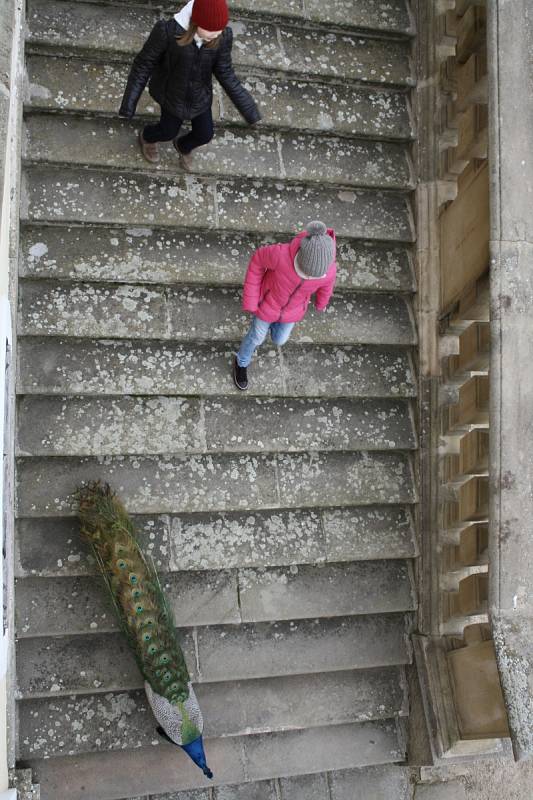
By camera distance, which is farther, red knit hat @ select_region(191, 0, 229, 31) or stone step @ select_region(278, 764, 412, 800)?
stone step @ select_region(278, 764, 412, 800)

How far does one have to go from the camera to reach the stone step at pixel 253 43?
5137mm

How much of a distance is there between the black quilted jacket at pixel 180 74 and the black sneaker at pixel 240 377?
1.60 meters

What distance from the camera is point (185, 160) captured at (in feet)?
17.1

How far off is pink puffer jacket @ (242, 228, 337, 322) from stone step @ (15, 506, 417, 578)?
1.59m

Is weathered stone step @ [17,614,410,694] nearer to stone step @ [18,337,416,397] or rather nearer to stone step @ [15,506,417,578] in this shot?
stone step @ [15,506,417,578]

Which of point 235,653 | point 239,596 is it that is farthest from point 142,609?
point 235,653

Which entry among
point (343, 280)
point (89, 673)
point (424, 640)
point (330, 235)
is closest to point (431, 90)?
A: point (343, 280)

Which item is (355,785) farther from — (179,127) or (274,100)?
(274,100)

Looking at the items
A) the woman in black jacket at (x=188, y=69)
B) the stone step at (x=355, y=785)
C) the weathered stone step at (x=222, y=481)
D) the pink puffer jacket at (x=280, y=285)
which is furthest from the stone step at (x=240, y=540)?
the woman in black jacket at (x=188, y=69)

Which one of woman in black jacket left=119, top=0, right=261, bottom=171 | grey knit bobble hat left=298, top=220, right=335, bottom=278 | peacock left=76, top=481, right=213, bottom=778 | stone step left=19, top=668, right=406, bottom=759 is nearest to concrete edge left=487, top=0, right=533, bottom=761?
grey knit bobble hat left=298, top=220, right=335, bottom=278

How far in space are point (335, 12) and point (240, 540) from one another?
3.80 meters

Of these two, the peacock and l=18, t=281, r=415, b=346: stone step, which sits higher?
l=18, t=281, r=415, b=346: stone step

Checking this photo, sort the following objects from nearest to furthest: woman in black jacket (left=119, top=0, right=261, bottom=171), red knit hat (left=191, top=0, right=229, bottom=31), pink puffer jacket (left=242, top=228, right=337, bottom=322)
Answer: red knit hat (left=191, top=0, right=229, bottom=31), woman in black jacket (left=119, top=0, right=261, bottom=171), pink puffer jacket (left=242, top=228, right=337, bottom=322)

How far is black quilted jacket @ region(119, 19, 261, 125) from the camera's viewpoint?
13.6 feet
